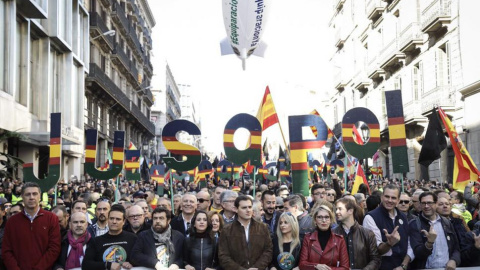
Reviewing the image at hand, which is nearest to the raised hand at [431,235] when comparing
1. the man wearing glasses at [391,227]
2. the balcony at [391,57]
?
the man wearing glasses at [391,227]

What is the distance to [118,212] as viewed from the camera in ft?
21.2

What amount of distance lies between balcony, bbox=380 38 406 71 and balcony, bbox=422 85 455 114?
4627 millimetres

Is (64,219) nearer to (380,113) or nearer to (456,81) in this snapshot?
(456,81)

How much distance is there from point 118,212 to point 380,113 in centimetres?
3249

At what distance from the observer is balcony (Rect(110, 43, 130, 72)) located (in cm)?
4266

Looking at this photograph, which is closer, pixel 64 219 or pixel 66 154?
pixel 64 219

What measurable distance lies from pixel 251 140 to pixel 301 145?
4.50 feet

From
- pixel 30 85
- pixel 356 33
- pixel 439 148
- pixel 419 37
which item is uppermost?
pixel 356 33

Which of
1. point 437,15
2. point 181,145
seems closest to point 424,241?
point 181,145

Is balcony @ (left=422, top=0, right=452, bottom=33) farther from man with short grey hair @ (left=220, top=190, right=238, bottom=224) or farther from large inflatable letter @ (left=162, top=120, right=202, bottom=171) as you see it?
man with short grey hair @ (left=220, top=190, right=238, bottom=224)

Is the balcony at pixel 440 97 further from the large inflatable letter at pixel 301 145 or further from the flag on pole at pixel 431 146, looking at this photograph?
the large inflatable letter at pixel 301 145

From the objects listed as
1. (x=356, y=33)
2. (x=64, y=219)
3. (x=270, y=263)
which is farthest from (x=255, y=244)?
(x=356, y=33)

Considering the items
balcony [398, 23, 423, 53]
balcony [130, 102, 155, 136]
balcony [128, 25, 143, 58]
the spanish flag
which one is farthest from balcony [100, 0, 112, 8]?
the spanish flag

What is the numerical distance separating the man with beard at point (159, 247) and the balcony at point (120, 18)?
122ft
